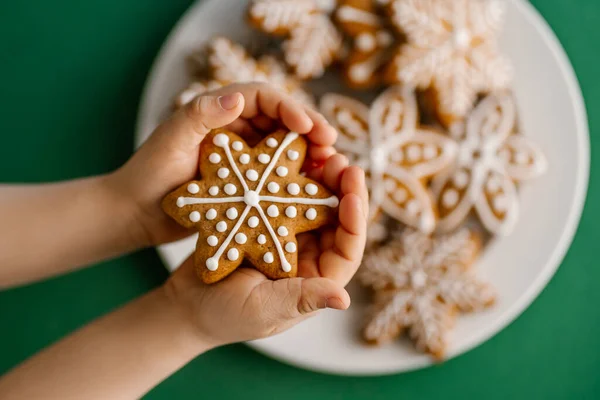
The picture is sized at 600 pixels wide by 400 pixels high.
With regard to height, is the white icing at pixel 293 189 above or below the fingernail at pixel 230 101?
below

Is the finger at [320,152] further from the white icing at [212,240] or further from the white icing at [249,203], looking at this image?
the white icing at [212,240]

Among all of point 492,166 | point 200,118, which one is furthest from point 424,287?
point 200,118

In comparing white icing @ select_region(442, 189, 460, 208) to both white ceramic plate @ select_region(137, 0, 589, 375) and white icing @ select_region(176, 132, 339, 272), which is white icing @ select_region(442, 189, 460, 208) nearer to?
white ceramic plate @ select_region(137, 0, 589, 375)

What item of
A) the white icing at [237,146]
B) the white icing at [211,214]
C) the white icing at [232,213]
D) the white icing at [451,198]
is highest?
the white icing at [237,146]

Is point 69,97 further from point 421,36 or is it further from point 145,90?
point 421,36

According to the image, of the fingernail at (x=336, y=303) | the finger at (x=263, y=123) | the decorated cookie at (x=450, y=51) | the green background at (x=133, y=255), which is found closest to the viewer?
the fingernail at (x=336, y=303)

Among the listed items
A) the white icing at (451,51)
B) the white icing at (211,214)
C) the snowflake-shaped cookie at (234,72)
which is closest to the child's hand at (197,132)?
the white icing at (211,214)

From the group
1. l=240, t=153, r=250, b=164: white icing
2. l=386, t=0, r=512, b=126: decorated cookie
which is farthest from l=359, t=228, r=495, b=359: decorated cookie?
l=240, t=153, r=250, b=164: white icing
